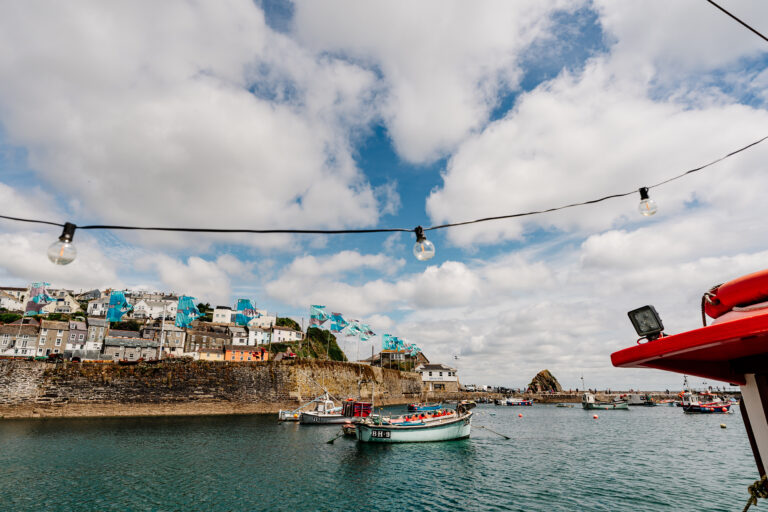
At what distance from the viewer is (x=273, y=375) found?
5053cm

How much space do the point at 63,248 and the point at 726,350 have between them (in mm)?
7635

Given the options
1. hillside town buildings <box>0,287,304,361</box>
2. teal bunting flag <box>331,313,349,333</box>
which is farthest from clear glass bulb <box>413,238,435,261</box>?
hillside town buildings <box>0,287,304,361</box>

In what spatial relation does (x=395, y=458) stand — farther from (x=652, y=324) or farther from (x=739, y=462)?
(x=652, y=324)

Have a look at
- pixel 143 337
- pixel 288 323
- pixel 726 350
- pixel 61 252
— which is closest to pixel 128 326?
pixel 143 337

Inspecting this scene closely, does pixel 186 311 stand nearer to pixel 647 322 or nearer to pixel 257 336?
pixel 257 336

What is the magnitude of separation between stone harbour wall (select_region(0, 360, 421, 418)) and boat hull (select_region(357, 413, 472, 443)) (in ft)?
60.1

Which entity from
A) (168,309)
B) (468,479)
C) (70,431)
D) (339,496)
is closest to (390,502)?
(339,496)

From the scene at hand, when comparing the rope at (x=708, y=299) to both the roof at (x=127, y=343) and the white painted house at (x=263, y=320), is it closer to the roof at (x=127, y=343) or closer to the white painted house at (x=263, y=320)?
the roof at (x=127, y=343)

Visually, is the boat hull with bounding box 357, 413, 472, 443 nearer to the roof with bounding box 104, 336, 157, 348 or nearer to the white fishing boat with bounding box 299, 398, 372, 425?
the white fishing boat with bounding box 299, 398, 372, 425

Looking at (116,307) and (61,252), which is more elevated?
(116,307)

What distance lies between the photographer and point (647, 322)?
13.0ft

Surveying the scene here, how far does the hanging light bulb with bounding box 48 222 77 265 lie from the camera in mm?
4543

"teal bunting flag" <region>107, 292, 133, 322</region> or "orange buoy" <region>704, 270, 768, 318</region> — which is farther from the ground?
"teal bunting flag" <region>107, 292, 133, 322</region>

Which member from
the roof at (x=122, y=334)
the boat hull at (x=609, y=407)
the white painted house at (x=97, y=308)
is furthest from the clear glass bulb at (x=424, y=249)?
the white painted house at (x=97, y=308)
